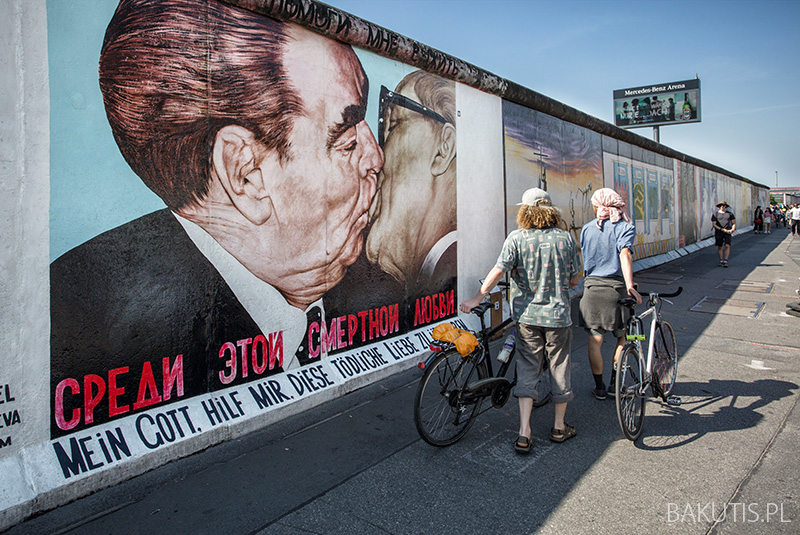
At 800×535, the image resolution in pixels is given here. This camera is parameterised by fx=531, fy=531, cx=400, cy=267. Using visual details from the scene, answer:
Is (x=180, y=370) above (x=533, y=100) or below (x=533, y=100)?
below

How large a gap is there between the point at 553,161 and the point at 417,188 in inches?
178

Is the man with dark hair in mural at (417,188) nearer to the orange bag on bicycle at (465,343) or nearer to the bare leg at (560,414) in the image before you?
the orange bag on bicycle at (465,343)

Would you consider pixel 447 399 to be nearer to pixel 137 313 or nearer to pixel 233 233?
pixel 233 233

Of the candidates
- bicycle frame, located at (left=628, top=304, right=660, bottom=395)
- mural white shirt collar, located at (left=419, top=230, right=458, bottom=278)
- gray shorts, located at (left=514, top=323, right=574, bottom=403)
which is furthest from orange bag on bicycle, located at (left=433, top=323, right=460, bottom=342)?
mural white shirt collar, located at (left=419, top=230, right=458, bottom=278)

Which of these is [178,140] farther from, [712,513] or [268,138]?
[712,513]

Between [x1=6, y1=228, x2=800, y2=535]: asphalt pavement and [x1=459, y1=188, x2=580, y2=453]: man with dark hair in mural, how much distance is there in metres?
0.41

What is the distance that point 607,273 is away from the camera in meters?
4.51

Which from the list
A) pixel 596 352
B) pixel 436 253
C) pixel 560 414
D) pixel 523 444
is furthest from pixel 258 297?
pixel 596 352

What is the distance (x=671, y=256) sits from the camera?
57.9 feet

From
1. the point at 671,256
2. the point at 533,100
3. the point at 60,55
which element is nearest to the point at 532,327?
the point at 60,55

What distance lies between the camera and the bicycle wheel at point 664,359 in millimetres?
4434

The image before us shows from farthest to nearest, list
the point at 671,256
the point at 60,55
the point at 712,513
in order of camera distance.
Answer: the point at 671,256, the point at 60,55, the point at 712,513

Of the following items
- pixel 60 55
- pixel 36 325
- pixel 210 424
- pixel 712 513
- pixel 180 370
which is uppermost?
pixel 60 55

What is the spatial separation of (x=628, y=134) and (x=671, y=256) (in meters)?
5.62
